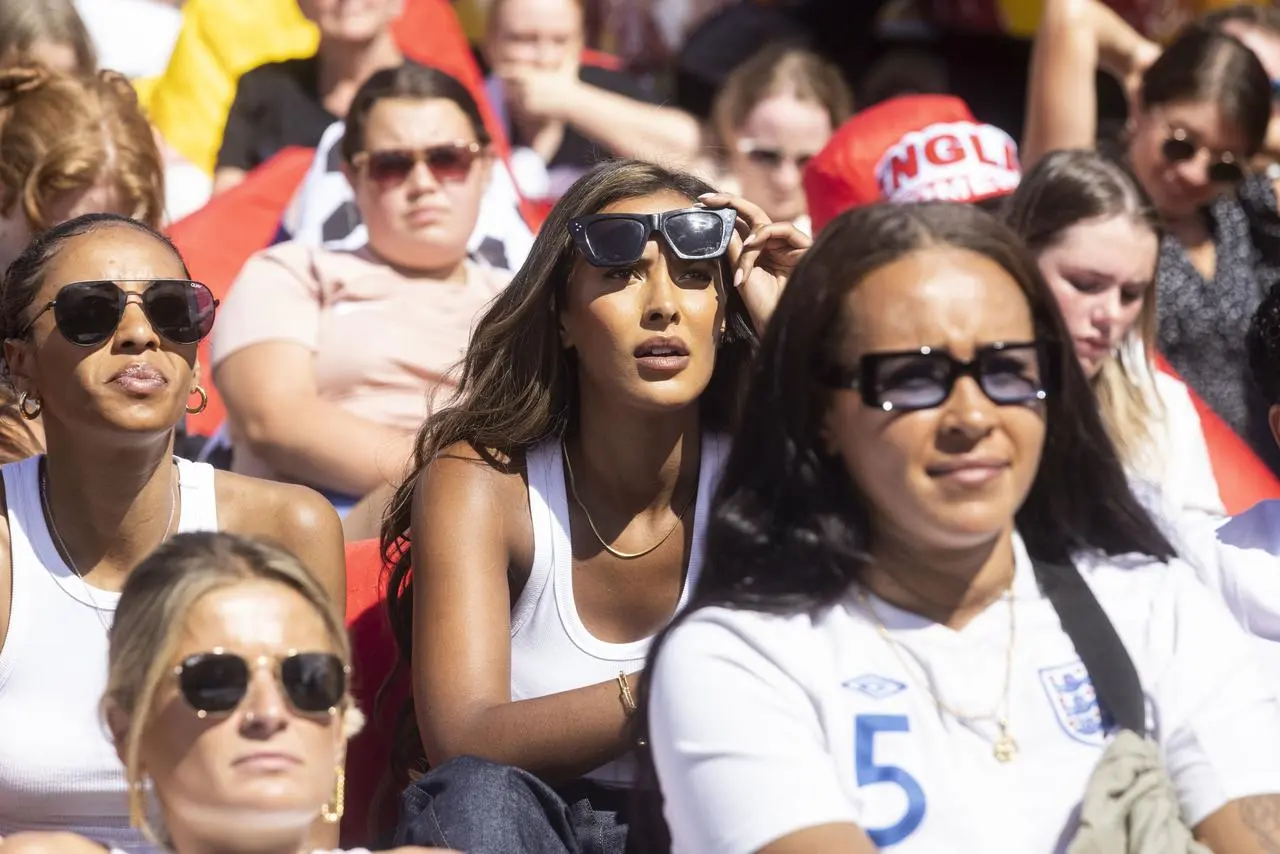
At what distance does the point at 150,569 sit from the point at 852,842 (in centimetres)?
87

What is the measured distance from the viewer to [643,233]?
3.10 m

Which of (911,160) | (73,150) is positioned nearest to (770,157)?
(911,160)

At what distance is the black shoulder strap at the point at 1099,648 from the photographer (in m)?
2.35

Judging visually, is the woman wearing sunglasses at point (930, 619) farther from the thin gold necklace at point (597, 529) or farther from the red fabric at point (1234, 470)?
the red fabric at point (1234, 470)

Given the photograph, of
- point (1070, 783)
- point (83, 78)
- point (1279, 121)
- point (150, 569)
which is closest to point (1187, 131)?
point (1279, 121)

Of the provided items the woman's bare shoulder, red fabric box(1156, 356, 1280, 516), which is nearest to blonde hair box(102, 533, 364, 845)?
the woman's bare shoulder

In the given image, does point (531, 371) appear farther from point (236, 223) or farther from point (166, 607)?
point (236, 223)

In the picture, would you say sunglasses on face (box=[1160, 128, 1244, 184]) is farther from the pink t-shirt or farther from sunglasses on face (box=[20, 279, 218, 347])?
sunglasses on face (box=[20, 279, 218, 347])

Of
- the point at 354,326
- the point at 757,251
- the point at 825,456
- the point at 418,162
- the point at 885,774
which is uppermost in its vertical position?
the point at 418,162

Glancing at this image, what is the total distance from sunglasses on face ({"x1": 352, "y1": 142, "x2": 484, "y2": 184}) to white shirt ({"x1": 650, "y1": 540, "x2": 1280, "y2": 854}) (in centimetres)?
245

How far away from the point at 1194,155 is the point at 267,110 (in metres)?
2.74

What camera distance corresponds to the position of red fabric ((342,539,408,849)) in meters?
3.28

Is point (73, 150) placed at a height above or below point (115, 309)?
above

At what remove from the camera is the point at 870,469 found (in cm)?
238
